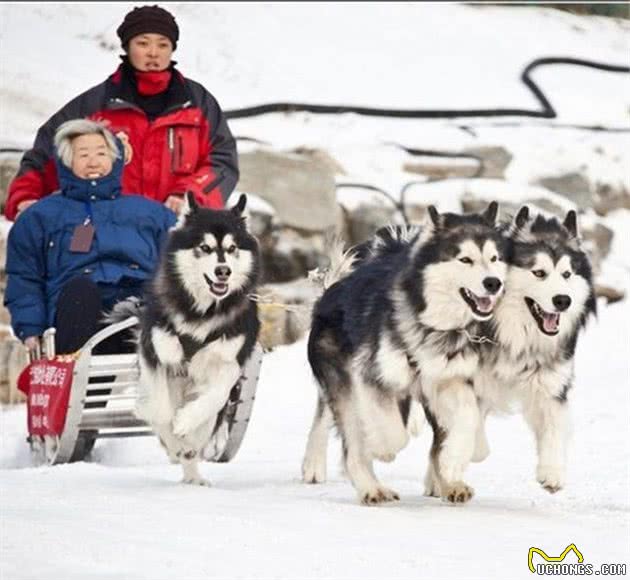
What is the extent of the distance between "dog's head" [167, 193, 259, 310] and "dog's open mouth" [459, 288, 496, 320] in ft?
4.08

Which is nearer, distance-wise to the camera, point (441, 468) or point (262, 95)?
point (441, 468)

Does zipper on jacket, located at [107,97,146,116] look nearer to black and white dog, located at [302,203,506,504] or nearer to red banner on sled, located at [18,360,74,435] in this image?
red banner on sled, located at [18,360,74,435]

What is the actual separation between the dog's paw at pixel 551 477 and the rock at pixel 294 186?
25.4ft

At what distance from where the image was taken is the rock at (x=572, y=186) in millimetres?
16344

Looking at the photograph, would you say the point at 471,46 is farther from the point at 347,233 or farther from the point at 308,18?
the point at 347,233

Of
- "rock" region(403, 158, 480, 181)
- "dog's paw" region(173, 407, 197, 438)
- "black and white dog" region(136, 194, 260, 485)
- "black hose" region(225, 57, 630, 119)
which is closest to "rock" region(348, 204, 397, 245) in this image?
"rock" region(403, 158, 480, 181)

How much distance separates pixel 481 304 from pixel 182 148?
2.66 meters

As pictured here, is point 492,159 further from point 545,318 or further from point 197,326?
point 545,318

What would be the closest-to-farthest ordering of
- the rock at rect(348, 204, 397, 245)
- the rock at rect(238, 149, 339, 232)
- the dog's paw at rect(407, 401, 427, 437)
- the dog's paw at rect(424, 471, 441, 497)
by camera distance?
the dog's paw at rect(424, 471, 441, 497) → the dog's paw at rect(407, 401, 427, 437) → the rock at rect(238, 149, 339, 232) → the rock at rect(348, 204, 397, 245)

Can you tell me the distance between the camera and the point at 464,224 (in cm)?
669

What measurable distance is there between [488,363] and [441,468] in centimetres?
43

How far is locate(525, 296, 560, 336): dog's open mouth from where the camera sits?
6.63m

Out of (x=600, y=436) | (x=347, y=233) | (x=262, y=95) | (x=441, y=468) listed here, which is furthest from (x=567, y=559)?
(x=262, y=95)

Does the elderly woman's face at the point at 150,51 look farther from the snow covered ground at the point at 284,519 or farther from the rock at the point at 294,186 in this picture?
the rock at the point at 294,186
